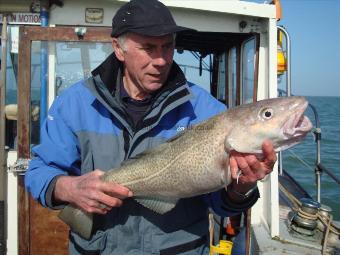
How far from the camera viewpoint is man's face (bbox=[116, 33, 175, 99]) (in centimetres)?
265

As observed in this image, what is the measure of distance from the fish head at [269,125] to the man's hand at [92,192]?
73 centimetres

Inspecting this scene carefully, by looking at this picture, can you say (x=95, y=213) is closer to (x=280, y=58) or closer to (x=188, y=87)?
(x=188, y=87)

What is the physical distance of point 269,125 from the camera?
7.50 feet

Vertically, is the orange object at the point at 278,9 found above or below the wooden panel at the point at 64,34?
above

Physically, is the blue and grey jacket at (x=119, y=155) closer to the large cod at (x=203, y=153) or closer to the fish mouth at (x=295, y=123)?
the large cod at (x=203, y=153)

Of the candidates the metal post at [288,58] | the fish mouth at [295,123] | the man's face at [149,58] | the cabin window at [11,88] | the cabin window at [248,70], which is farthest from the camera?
the cabin window at [248,70]

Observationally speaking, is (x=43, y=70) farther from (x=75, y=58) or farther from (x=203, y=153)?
(x=203, y=153)

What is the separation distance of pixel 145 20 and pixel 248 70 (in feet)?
10.9

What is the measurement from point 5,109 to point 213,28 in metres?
2.70

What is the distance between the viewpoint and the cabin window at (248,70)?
5.29 m

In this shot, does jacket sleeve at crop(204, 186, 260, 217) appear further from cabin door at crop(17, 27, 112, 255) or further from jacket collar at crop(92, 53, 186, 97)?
cabin door at crop(17, 27, 112, 255)

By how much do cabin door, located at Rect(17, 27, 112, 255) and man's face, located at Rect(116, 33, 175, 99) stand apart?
76.6 inches

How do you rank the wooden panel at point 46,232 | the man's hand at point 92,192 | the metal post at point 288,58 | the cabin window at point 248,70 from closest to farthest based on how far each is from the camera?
the man's hand at point 92,192, the wooden panel at point 46,232, the metal post at point 288,58, the cabin window at point 248,70

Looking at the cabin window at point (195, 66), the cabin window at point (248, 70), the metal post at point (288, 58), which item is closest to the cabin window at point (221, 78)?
the cabin window at point (195, 66)
